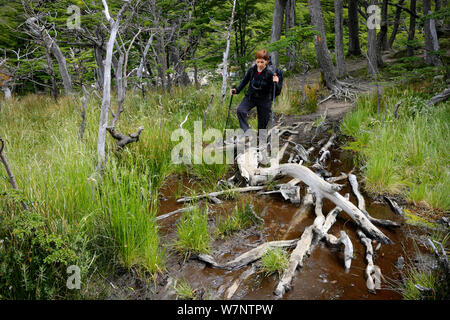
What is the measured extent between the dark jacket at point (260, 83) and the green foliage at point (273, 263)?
3655 mm

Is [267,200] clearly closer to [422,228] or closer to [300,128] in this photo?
[422,228]

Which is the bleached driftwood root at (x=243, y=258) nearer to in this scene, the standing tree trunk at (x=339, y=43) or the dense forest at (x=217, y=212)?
the dense forest at (x=217, y=212)

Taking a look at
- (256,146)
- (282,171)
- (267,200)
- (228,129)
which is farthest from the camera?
(228,129)

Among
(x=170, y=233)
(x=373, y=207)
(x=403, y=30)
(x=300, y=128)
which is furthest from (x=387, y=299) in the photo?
(x=403, y=30)

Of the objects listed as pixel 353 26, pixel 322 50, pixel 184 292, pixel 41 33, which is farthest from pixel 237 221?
pixel 353 26

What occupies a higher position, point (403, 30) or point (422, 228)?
point (403, 30)

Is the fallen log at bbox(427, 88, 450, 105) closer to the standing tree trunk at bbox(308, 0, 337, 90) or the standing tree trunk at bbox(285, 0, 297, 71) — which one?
the standing tree trunk at bbox(308, 0, 337, 90)

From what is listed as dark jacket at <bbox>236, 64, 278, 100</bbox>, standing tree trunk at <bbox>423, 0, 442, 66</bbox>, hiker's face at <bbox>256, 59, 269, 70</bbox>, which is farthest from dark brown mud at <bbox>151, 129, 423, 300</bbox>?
standing tree trunk at <bbox>423, 0, 442, 66</bbox>

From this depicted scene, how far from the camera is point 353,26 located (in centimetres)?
1409

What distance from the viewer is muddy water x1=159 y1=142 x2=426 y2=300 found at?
237cm
